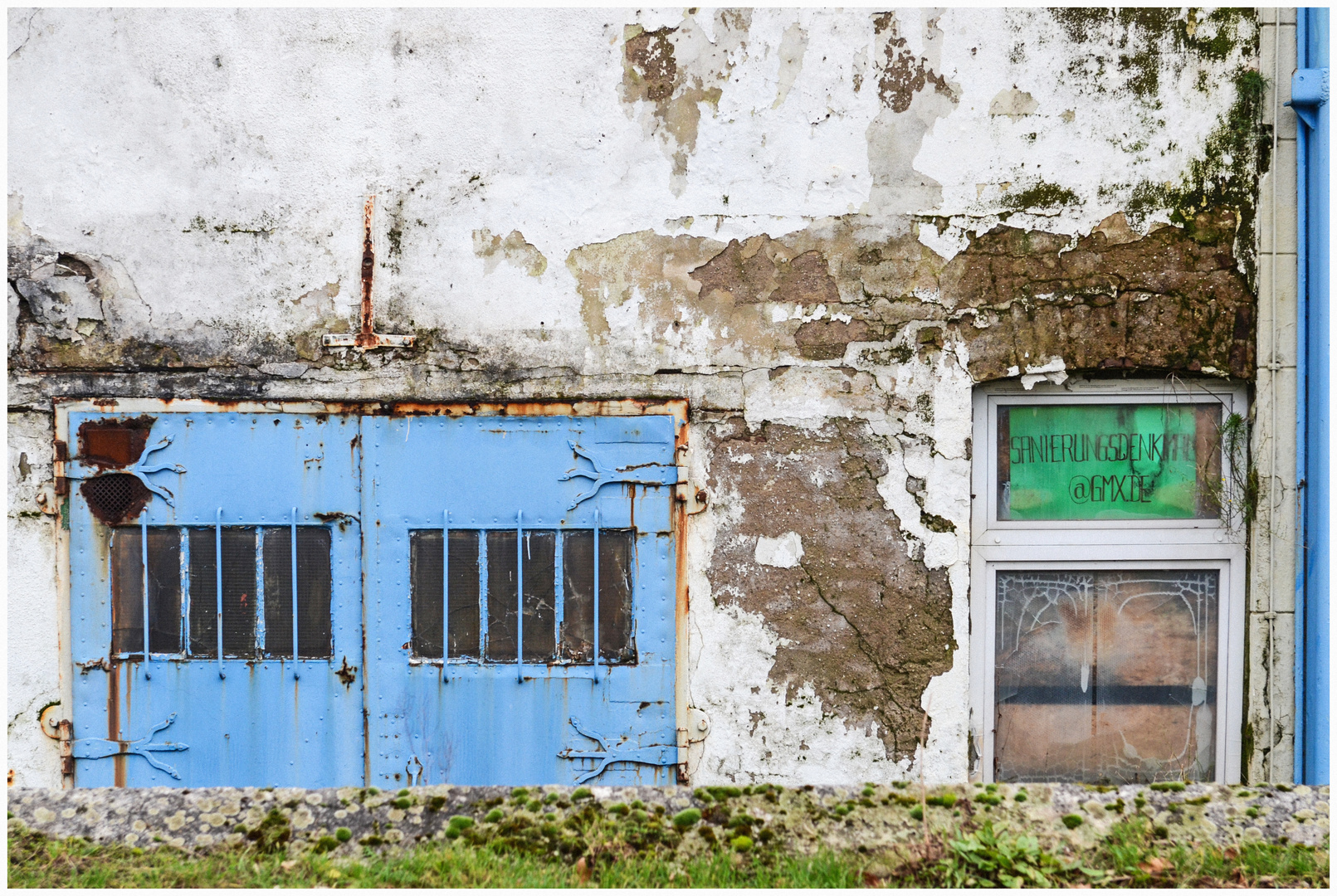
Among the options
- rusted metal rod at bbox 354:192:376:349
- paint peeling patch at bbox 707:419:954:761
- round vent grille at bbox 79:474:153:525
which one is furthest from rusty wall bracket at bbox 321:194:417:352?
paint peeling patch at bbox 707:419:954:761

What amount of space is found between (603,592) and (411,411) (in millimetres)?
971

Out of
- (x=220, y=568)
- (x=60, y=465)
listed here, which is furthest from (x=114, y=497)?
(x=220, y=568)

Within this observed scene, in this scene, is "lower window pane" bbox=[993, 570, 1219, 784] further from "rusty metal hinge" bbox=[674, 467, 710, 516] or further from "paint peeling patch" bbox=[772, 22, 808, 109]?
"paint peeling patch" bbox=[772, 22, 808, 109]

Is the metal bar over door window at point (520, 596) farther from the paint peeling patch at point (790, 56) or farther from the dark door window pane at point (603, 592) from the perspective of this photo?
the paint peeling patch at point (790, 56)

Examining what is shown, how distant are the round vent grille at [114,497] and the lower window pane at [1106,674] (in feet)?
10.6

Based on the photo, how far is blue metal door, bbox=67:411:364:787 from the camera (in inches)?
121

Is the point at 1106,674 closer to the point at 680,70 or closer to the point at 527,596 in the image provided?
the point at 527,596

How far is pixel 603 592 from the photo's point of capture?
3.13 m

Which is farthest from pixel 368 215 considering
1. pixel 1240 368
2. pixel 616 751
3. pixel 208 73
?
pixel 1240 368

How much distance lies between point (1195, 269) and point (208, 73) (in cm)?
363

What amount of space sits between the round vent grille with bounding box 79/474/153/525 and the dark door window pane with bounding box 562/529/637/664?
1.57m

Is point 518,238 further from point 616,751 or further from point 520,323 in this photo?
point 616,751

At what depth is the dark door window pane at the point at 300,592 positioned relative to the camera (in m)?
3.12

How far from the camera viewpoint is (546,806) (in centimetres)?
172
